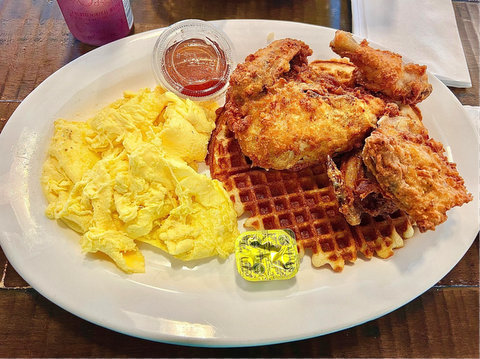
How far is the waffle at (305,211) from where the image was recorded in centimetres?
197

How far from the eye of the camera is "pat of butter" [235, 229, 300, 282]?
1780 millimetres

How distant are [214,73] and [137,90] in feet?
1.81

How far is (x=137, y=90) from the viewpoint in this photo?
8.01 ft

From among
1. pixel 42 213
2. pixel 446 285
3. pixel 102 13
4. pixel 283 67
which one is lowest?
pixel 446 285

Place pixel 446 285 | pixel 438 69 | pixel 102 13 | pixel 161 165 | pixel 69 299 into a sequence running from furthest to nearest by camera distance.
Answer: pixel 438 69 → pixel 102 13 → pixel 446 285 → pixel 161 165 → pixel 69 299

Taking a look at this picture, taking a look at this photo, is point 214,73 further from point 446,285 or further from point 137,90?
point 446,285

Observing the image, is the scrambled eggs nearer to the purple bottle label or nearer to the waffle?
the waffle

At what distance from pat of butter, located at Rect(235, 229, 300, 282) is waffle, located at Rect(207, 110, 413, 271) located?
0.14m

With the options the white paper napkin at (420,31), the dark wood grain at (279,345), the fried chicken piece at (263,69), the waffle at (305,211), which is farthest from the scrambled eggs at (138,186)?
the white paper napkin at (420,31)

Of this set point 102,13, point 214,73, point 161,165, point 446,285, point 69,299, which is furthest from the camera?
point 102,13

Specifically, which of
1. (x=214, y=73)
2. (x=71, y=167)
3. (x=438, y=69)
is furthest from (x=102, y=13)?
(x=438, y=69)

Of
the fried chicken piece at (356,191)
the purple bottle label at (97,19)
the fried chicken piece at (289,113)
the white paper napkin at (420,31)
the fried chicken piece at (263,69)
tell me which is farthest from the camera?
the white paper napkin at (420,31)

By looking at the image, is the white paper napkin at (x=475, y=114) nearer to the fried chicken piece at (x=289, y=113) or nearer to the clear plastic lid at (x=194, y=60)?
the fried chicken piece at (x=289, y=113)

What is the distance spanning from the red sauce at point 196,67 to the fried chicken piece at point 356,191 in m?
0.96
